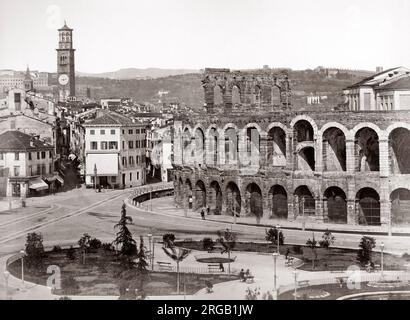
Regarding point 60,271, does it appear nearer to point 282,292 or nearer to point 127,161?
point 282,292

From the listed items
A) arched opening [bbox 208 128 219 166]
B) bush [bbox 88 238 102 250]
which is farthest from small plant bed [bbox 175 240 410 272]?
arched opening [bbox 208 128 219 166]

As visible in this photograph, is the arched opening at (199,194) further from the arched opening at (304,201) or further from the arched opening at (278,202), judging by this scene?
the arched opening at (304,201)

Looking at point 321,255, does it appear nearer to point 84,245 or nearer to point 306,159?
point 84,245

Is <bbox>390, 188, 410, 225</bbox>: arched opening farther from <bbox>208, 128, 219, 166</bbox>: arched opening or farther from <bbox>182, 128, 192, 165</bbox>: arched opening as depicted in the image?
<bbox>182, 128, 192, 165</bbox>: arched opening

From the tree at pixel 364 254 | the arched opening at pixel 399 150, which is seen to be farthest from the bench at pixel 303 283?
the arched opening at pixel 399 150

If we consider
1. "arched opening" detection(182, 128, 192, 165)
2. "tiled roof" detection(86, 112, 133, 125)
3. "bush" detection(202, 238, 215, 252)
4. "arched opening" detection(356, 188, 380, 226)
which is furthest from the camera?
"tiled roof" detection(86, 112, 133, 125)
